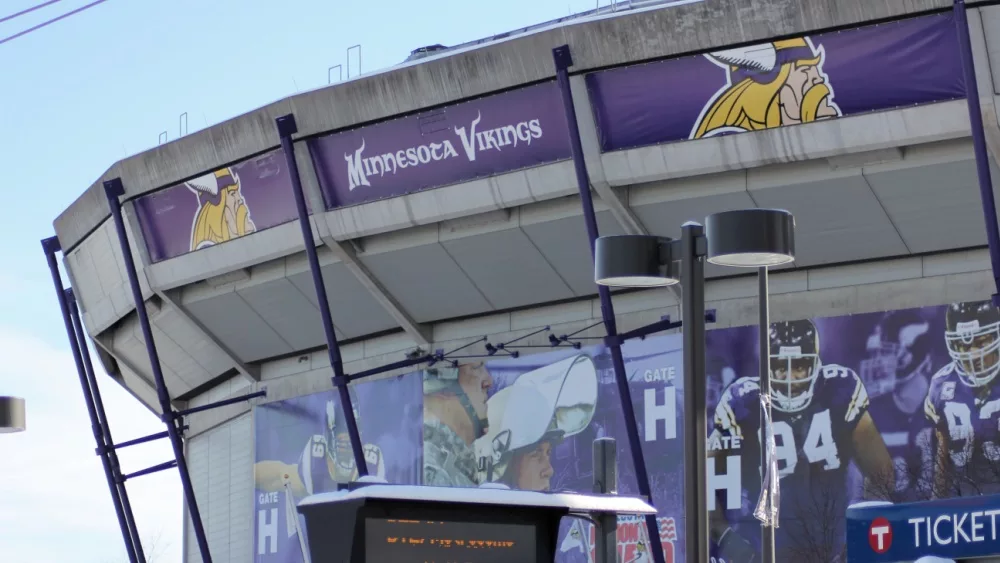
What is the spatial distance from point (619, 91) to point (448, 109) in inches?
127

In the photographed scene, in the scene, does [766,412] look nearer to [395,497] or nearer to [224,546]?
[395,497]

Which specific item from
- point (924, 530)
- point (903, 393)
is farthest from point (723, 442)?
point (924, 530)

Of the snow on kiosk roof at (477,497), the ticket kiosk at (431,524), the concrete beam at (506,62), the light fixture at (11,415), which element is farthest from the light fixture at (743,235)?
the concrete beam at (506,62)

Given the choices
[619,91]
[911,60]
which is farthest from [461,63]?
[911,60]

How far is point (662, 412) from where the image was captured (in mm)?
25625

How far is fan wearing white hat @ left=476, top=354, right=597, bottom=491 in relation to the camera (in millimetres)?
26766

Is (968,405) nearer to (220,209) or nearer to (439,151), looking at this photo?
(439,151)

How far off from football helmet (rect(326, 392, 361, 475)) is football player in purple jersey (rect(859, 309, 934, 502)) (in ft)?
36.6

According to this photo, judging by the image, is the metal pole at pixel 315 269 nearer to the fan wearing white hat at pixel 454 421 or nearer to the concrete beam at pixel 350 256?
the concrete beam at pixel 350 256

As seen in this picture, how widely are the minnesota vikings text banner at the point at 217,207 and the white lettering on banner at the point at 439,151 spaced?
5.26ft

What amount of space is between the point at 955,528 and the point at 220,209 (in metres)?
15.9

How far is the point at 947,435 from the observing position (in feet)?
74.7

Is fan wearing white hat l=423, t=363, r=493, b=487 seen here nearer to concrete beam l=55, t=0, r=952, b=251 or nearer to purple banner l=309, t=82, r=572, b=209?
purple banner l=309, t=82, r=572, b=209

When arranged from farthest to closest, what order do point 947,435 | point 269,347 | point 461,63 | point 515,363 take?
point 269,347 < point 515,363 < point 461,63 < point 947,435
